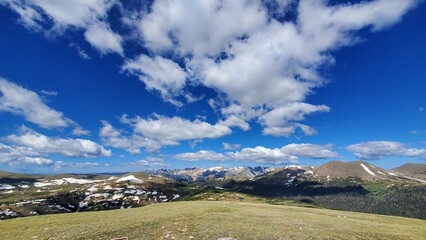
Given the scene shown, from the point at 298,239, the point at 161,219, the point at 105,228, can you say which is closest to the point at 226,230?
the point at 298,239

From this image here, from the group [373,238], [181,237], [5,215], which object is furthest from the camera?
[5,215]

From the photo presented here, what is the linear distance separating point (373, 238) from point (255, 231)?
12454mm

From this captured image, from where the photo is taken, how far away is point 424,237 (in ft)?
103

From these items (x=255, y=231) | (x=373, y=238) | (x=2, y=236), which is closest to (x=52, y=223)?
(x=2, y=236)

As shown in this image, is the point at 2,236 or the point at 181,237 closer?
the point at 181,237

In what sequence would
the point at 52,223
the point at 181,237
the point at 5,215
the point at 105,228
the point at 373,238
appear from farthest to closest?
the point at 5,215, the point at 52,223, the point at 105,228, the point at 373,238, the point at 181,237

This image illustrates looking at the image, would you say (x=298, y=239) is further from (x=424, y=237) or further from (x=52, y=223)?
(x=52, y=223)

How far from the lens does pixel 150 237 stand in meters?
26.0

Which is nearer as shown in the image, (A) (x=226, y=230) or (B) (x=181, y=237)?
(B) (x=181, y=237)

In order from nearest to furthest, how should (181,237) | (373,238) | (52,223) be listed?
(181,237), (373,238), (52,223)

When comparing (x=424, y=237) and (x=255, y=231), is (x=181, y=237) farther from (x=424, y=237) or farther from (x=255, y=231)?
(x=424, y=237)

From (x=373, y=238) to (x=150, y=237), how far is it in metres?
23.1

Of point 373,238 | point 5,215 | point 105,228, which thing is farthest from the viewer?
point 5,215

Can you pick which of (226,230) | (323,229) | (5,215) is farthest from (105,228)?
(5,215)
